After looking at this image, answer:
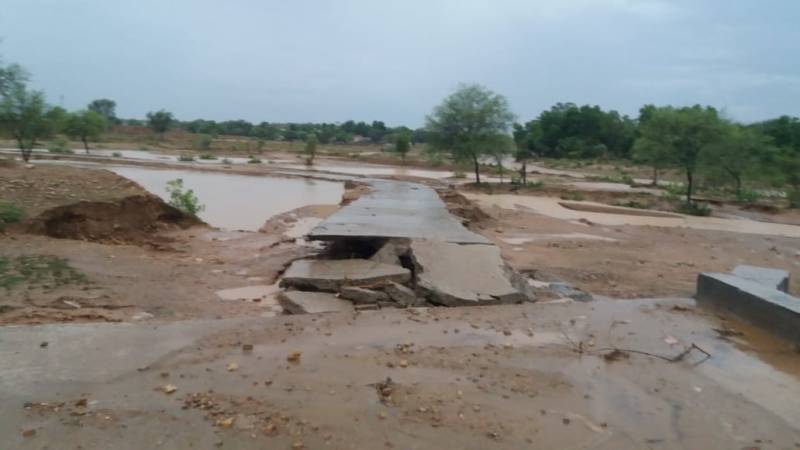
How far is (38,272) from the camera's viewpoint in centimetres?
634

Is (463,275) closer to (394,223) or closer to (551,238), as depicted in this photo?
(394,223)

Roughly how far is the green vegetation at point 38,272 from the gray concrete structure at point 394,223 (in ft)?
9.14

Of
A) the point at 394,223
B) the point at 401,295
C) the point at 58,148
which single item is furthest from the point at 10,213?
the point at 58,148

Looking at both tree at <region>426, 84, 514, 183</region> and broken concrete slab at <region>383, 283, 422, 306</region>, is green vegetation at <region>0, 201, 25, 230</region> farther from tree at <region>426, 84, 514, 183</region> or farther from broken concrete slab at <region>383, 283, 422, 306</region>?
tree at <region>426, 84, 514, 183</region>

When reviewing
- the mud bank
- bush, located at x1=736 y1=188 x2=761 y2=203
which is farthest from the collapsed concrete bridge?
bush, located at x1=736 y1=188 x2=761 y2=203

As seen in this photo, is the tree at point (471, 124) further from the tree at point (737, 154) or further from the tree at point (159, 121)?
the tree at point (159, 121)

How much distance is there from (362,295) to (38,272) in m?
3.48

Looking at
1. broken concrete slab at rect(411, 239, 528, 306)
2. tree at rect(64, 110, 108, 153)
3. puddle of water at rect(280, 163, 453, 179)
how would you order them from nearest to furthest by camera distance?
broken concrete slab at rect(411, 239, 528, 306), puddle of water at rect(280, 163, 453, 179), tree at rect(64, 110, 108, 153)

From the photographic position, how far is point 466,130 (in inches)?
1238

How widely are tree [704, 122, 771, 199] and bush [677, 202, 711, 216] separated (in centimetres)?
267

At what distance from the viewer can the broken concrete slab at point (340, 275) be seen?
630 cm

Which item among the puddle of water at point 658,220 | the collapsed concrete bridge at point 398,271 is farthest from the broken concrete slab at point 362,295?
the puddle of water at point 658,220

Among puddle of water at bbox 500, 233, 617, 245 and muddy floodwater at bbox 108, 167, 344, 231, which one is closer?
puddle of water at bbox 500, 233, 617, 245

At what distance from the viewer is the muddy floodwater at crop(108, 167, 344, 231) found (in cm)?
1605
